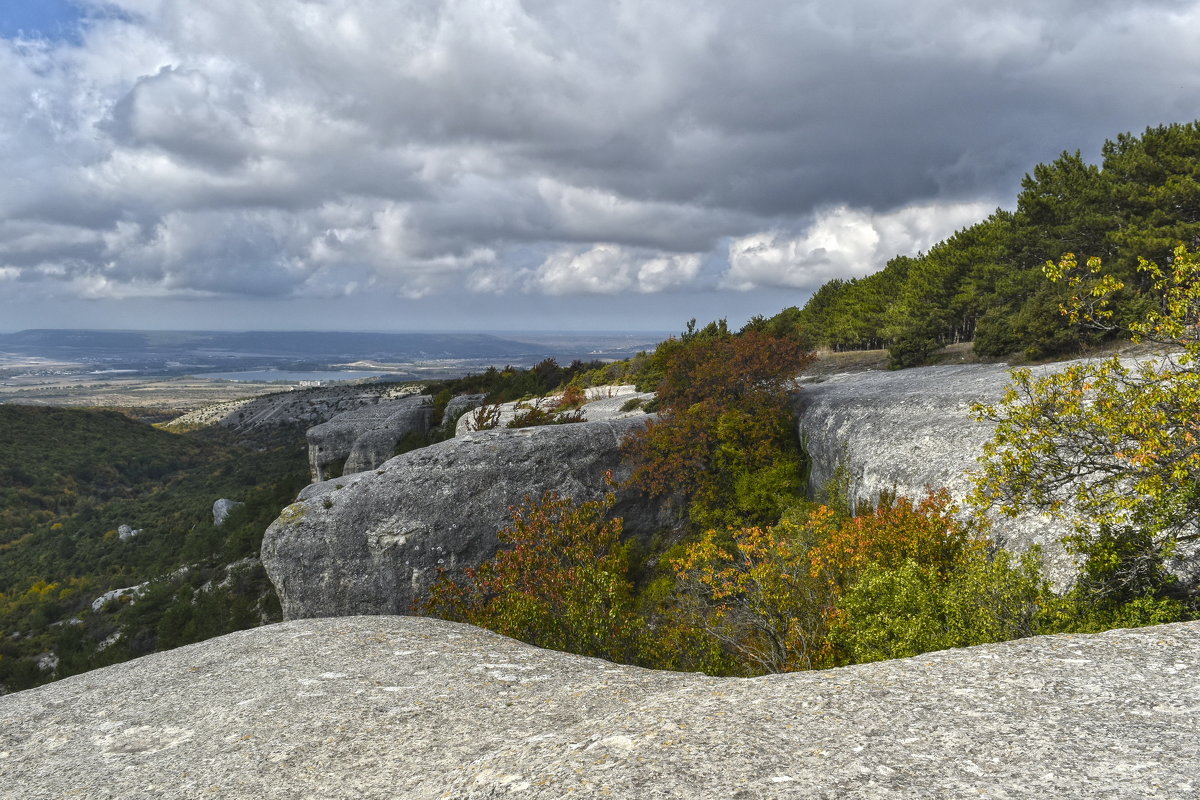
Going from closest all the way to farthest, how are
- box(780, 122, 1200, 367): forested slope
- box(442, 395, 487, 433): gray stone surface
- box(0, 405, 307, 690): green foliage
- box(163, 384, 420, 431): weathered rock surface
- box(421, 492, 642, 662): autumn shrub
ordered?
1. box(421, 492, 642, 662): autumn shrub
2. box(0, 405, 307, 690): green foliage
3. box(780, 122, 1200, 367): forested slope
4. box(442, 395, 487, 433): gray stone surface
5. box(163, 384, 420, 431): weathered rock surface

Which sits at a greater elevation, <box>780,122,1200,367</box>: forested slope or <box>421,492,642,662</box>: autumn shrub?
<box>780,122,1200,367</box>: forested slope

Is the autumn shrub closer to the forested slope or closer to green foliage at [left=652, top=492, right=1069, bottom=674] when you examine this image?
green foliage at [left=652, top=492, right=1069, bottom=674]

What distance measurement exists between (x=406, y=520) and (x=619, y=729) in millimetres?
17003

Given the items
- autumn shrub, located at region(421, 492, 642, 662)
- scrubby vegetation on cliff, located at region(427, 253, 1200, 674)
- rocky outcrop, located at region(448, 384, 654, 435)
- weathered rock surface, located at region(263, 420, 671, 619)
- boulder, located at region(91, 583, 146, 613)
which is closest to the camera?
scrubby vegetation on cliff, located at region(427, 253, 1200, 674)

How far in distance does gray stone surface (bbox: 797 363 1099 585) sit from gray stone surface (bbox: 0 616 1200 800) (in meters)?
4.21

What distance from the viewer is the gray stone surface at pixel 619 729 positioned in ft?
17.5

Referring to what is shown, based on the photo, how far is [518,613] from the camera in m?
13.1

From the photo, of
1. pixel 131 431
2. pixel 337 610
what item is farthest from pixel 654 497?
pixel 131 431

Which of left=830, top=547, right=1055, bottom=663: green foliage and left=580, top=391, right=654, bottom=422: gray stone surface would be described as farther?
left=580, top=391, right=654, bottom=422: gray stone surface

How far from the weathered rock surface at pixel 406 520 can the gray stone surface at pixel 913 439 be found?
1024 cm

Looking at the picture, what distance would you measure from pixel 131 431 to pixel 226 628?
9284cm

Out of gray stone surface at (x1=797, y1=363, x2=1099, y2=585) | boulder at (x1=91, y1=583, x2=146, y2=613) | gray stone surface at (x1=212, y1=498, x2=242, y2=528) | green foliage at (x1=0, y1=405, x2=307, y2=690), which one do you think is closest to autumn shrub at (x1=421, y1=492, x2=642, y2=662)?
gray stone surface at (x1=797, y1=363, x2=1099, y2=585)

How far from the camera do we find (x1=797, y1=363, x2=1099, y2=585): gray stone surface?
1261 cm

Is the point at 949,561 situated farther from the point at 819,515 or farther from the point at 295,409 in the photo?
the point at 295,409
